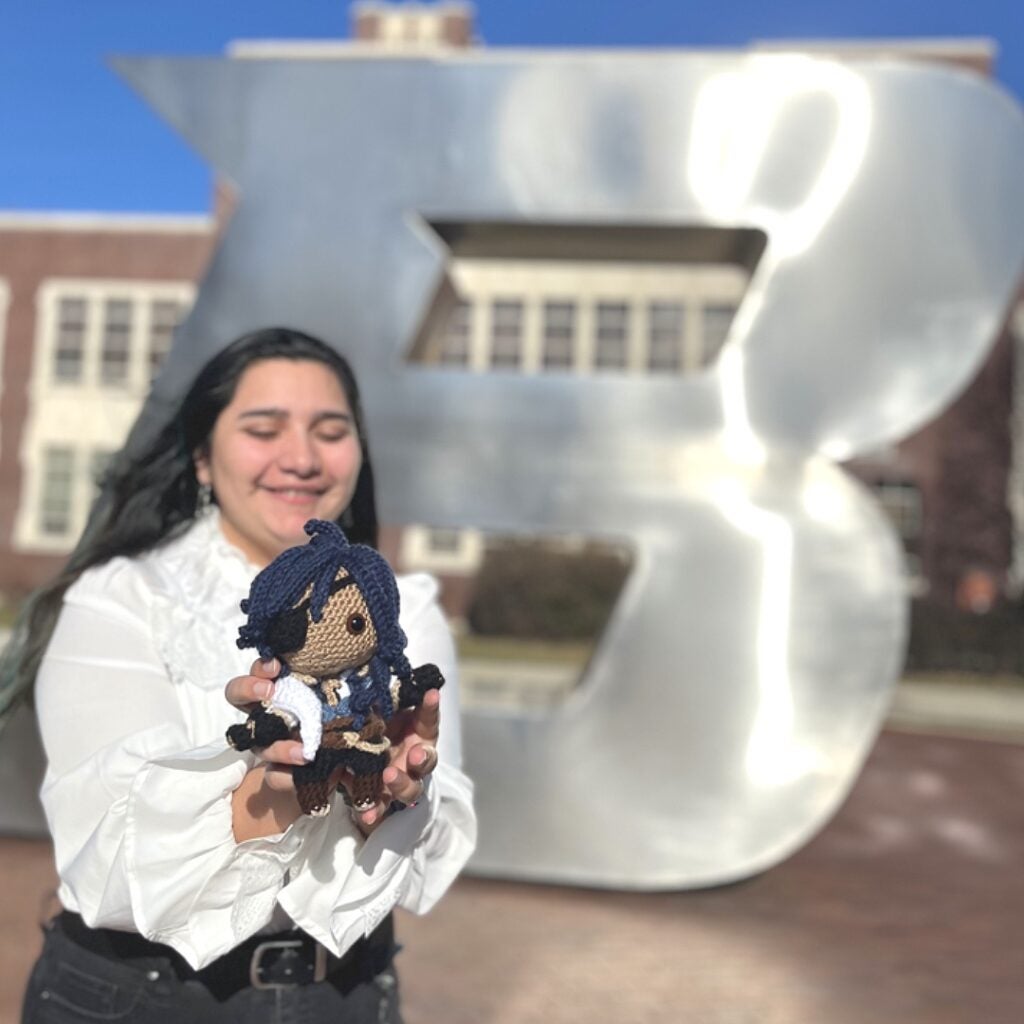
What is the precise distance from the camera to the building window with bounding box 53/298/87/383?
23.8 m

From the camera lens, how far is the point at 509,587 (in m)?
21.0

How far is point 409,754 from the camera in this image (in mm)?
1325

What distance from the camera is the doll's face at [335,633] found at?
4.21ft

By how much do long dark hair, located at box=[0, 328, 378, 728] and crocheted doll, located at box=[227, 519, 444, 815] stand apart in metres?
0.62

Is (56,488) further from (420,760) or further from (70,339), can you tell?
(420,760)

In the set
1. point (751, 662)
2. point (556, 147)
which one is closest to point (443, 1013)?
point (751, 662)

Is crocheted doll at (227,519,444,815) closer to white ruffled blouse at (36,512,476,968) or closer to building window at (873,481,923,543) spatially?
white ruffled blouse at (36,512,476,968)

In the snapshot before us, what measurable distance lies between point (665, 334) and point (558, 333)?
2140mm

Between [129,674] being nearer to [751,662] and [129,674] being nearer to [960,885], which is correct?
[751,662]

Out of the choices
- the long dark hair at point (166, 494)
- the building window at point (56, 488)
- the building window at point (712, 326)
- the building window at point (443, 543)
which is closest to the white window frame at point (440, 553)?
the building window at point (443, 543)

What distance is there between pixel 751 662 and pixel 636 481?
947 mm

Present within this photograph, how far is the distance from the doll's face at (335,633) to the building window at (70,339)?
24.4 m

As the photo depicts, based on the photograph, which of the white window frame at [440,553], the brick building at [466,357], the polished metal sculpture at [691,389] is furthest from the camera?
the white window frame at [440,553]

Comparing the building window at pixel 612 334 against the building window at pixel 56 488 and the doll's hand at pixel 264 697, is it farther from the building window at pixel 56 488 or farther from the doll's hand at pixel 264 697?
the doll's hand at pixel 264 697
